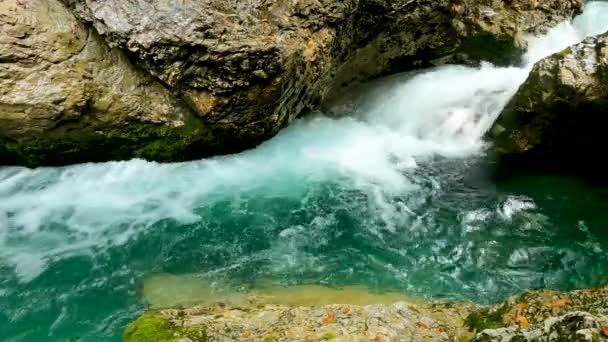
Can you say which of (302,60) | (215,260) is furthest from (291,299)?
(302,60)

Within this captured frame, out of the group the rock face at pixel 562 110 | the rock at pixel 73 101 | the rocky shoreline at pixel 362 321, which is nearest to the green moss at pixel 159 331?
the rocky shoreline at pixel 362 321

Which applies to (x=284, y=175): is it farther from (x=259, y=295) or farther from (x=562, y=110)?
(x=562, y=110)

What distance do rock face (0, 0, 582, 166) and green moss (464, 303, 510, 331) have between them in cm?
437

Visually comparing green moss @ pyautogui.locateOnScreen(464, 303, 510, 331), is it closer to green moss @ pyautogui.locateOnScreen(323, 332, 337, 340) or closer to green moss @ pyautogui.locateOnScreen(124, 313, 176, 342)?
green moss @ pyautogui.locateOnScreen(323, 332, 337, 340)

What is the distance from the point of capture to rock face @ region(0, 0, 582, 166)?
782 cm

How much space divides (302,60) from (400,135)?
2.49 metres

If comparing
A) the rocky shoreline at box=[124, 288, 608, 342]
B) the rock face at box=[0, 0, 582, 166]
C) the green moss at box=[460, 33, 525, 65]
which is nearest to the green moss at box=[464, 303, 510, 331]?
the rocky shoreline at box=[124, 288, 608, 342]

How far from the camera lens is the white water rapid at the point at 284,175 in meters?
7.74

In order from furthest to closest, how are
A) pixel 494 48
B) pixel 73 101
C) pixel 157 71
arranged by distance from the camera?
pixel 494 48 < pixel 157 71 < pixel 73 101

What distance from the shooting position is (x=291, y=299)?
638cm

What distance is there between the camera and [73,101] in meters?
8.00

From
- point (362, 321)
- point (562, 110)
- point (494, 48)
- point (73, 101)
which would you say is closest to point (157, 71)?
point (73, 101)

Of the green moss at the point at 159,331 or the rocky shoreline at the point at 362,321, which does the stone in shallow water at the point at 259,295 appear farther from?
the green moss at the point at 159,331

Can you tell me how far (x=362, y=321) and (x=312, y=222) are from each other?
122 inches
